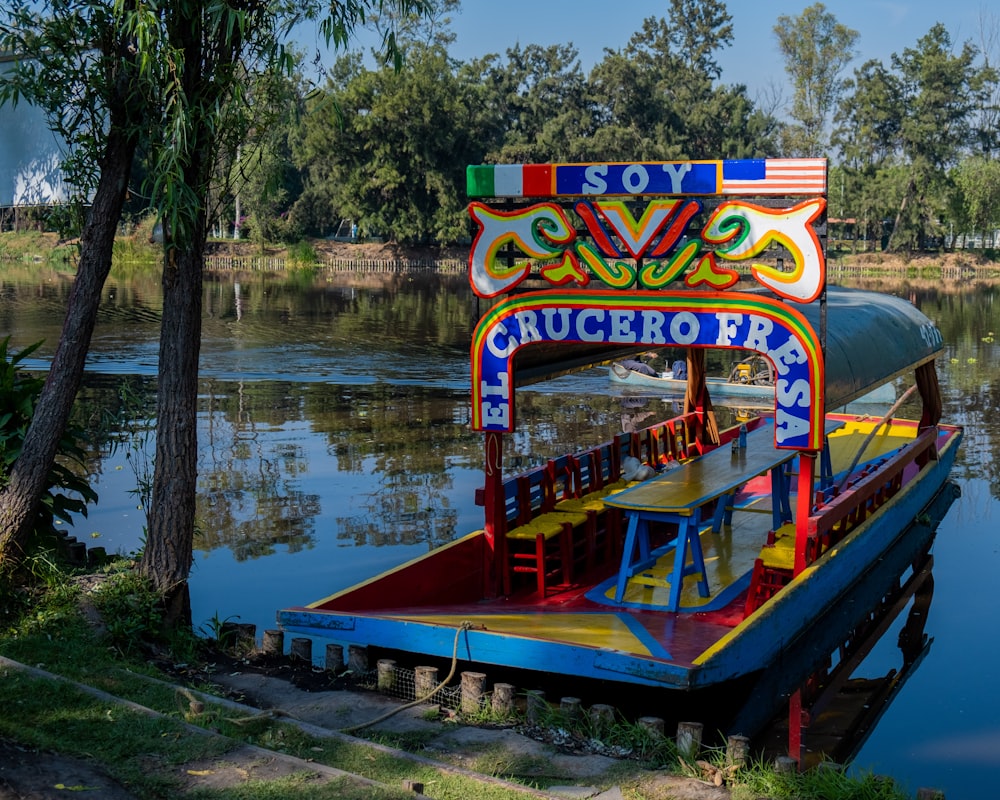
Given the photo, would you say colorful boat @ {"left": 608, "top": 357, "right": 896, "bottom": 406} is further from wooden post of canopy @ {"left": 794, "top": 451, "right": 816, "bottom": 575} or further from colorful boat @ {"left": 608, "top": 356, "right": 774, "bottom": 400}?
wooden post of canopy @ {"left": 794, "top": 451, "right": 816, "bottom": 575}

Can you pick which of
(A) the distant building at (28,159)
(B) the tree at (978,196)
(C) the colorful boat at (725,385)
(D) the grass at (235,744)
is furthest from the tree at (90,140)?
(B) the tree at (978,196)

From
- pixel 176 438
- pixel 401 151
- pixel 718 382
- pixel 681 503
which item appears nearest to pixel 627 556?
pixel 681 503

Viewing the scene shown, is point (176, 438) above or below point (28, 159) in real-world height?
below

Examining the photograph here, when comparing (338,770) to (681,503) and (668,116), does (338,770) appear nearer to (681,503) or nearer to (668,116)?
(681,503)

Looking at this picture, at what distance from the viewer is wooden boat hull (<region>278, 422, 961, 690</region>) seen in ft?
25.6

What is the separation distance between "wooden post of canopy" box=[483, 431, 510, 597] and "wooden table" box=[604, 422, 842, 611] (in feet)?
3.51

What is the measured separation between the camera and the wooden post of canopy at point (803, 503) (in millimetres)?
9125

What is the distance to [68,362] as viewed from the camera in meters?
9.05

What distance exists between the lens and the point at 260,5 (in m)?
9.04

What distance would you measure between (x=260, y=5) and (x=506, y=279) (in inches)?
111

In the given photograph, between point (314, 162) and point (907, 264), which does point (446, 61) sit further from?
point (907, 264)

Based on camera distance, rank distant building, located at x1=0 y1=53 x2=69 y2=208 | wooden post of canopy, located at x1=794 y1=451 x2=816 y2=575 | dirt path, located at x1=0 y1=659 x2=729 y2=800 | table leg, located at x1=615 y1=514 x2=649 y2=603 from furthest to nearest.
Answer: distant building, located at x1=0 y1=53 x2=69 y2=208 < table leg, located at x1=615 y1=514 x2=649 y2=603 < wooden post of canopy, located at x1=794 y1=451 x2=816 y2=575 < dirt path, located at x1=0 y1=659 x2=729 y2=800

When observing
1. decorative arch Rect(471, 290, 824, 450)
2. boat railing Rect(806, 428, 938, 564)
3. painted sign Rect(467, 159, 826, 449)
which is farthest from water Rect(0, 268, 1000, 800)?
boat railing Rect(806, 428, 938, 564)

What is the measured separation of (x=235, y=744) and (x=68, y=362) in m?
3.88
